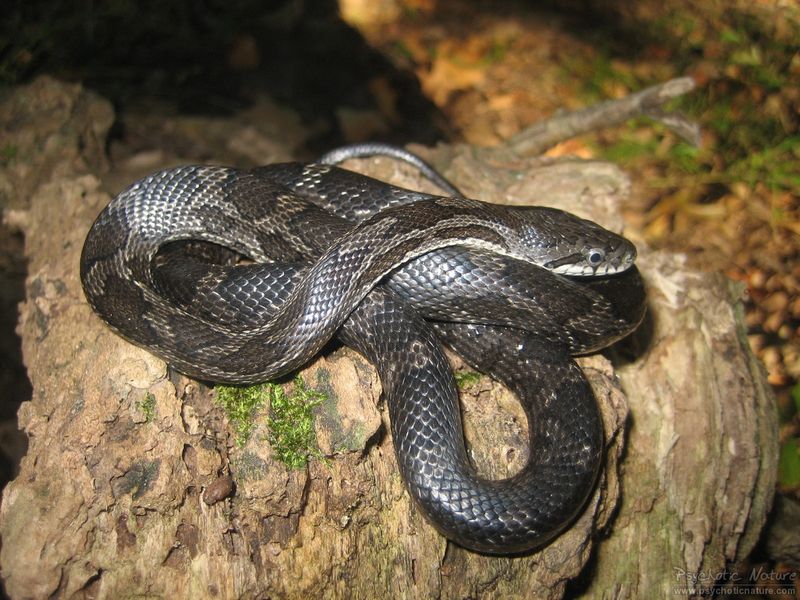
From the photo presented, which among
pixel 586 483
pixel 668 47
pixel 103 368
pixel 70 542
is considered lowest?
pixel 70 542

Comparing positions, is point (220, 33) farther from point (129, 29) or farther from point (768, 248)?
point (768, 248)

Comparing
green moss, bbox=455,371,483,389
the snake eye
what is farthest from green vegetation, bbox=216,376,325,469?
the snake eye

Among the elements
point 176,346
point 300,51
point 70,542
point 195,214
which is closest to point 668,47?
point 300,51

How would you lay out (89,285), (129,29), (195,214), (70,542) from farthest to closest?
(129,29), (195,214), (89,285), (70,542)

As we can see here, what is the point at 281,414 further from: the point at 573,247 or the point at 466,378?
the point at 573,247

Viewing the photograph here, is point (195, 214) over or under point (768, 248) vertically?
under

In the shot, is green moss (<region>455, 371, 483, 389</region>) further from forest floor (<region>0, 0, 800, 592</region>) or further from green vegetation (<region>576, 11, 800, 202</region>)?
green vegetation (<region>576, 11, 800, 202</region>)
